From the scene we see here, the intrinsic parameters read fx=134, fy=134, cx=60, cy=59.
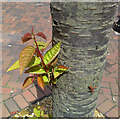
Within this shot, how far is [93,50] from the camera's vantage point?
937 mm

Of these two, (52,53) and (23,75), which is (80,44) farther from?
(23,75)

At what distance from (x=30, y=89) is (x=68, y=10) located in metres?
2.25

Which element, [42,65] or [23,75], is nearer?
[42,65]

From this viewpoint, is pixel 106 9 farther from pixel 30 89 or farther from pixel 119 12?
pixel 119 12

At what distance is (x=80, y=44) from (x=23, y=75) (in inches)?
96.4

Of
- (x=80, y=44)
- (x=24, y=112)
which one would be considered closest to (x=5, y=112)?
(x=24, y=112)

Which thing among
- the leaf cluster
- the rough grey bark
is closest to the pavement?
the rough grey bark

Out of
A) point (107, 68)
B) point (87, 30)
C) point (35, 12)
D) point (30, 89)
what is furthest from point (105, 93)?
point (35, 12)

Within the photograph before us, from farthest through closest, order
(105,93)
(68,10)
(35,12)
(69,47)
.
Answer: (35,12), (105,93), (69,47), (68,10)

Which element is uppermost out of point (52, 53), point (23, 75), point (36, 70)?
point (52, 53)

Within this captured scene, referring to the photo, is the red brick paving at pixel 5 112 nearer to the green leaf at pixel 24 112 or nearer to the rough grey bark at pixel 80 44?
the green leaf at pixel 24 112

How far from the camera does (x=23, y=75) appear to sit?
3.09 m

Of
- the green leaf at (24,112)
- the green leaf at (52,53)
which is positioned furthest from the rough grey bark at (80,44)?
the green leaf at (24,112)

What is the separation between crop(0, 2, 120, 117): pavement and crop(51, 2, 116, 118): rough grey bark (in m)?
1.39
